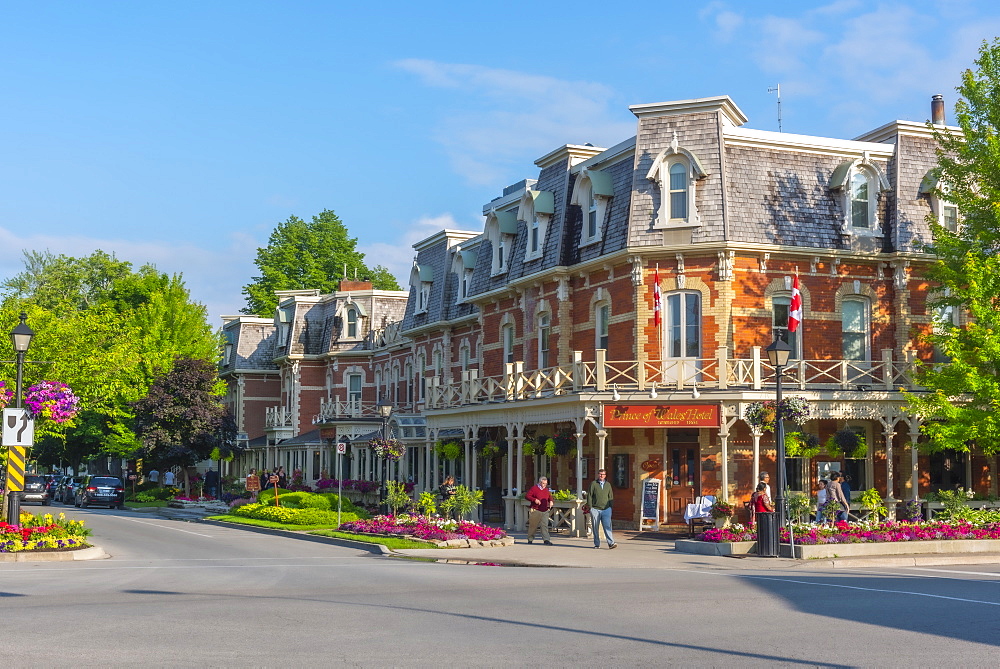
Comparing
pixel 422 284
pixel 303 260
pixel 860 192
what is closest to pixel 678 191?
pixel 860 192

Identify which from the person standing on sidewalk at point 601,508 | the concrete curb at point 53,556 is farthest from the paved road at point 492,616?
the person standing on sidewalk at point 601,508

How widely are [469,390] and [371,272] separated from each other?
166 feet

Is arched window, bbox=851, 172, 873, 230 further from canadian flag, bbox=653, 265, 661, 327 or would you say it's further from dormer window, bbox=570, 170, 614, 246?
dormer window, bbox=570, 170, 614, 246

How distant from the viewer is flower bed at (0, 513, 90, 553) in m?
21.4

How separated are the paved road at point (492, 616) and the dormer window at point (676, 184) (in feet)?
38.4

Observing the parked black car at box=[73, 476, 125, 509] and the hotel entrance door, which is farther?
the parked black car at box=[73, 476, 125, 509]

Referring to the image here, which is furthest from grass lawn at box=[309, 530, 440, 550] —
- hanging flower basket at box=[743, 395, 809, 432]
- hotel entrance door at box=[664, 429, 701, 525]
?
hanging flower basket at box=[743, 395, 809, 432]

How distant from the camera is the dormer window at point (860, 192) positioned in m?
30.3

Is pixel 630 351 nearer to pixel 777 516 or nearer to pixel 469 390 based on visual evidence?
pixel 469 390

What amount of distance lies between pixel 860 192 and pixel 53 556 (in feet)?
72.6

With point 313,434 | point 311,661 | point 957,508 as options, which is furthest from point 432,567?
point 313,434

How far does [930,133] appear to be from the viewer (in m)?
31.8

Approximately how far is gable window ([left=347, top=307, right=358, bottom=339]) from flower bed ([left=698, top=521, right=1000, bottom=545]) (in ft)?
119

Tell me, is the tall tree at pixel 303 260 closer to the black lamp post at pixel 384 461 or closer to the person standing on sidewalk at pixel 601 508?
the black lamp post at pixel 384 461
